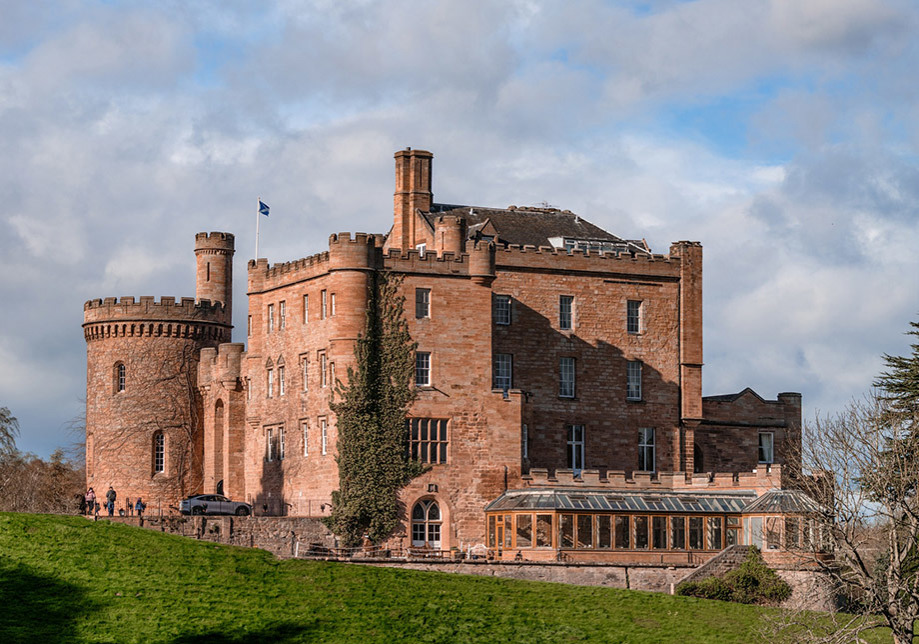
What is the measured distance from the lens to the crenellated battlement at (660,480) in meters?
70.8

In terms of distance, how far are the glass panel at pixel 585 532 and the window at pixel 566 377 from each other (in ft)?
38.5

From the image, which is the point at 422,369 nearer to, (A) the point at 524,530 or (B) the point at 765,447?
(A) the point at 524,530

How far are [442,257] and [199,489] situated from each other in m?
21.0

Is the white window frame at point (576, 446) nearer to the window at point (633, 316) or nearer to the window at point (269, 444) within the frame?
the window at point (633, 316)

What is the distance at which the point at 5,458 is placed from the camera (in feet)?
287

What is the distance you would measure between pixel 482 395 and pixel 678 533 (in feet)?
32.7

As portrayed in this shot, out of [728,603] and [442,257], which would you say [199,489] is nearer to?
[442,257]

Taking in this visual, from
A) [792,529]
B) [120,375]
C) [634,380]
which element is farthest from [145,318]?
[792,529]

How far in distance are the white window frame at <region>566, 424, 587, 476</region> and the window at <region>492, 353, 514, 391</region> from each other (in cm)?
357

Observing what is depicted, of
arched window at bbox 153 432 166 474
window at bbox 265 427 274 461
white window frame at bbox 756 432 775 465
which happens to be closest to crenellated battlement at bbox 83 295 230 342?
arched window at bbox 153 432 166 474

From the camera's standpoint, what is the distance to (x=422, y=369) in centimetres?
7188

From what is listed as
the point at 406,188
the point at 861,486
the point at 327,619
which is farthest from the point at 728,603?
the point at 406,188

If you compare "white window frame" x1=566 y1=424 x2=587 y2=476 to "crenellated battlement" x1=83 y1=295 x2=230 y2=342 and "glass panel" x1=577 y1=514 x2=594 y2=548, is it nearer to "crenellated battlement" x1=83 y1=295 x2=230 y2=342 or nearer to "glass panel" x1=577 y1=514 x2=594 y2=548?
"glass panel" x1=577 y1=514 x2=594 y2=548

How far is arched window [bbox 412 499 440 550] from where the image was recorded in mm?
70125
